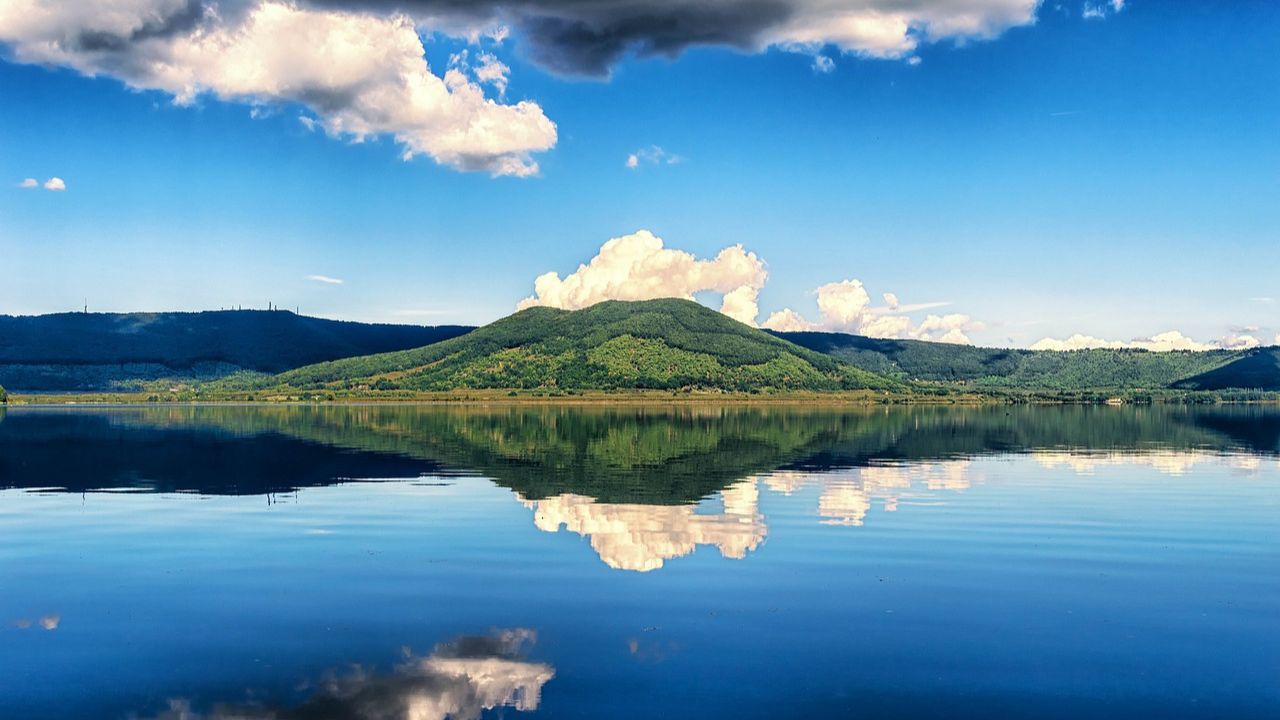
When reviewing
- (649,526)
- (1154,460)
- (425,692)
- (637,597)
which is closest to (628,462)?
(649,526)

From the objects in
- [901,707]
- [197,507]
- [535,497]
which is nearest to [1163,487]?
[535,497]

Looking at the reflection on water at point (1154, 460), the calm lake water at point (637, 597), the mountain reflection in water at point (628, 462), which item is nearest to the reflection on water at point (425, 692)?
the calm lake water at point (637, 597)

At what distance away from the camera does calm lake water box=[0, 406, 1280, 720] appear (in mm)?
21047

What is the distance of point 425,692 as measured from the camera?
2095cm

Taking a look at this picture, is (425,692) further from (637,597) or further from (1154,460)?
(1154,460)

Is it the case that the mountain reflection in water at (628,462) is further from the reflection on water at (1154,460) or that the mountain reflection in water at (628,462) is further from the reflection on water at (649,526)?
the reflection on water at (1154,460)

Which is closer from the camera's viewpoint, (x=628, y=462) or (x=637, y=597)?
(x=637, y=597)

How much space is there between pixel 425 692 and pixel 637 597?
1028cm

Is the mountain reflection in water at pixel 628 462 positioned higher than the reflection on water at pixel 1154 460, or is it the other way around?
the mountain reflection in water at pixel 628 462

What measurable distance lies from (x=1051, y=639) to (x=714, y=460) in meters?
60.5

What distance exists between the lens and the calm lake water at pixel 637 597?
21.0m

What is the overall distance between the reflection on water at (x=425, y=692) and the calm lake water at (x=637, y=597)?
8cm

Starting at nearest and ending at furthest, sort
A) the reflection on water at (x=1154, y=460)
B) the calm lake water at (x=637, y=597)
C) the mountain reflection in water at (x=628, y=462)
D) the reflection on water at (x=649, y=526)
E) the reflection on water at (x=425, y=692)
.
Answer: the reflection on water at (x=425, y=692), the calm lake water at (x=637, y=597), the reflection on water at (x=649, y=526), the mountain reflection in water at (x=628, y=462), the reflection on water at (x=1154, y=460)

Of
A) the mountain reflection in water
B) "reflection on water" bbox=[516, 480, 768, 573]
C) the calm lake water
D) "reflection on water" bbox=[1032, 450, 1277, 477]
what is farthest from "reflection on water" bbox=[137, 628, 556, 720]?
"reflection on water" bbox=[1032, 450, 1277, 477]
